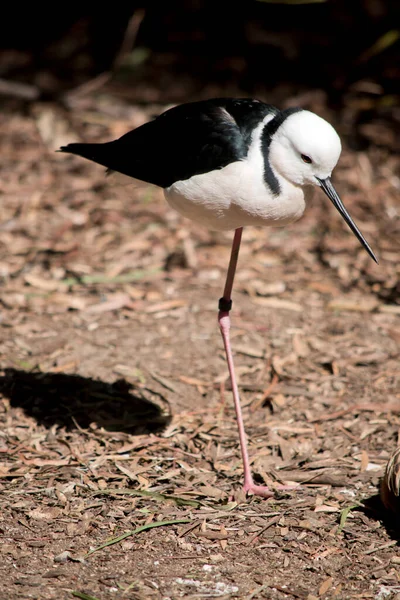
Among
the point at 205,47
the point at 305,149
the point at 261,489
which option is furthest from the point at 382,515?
the point at 205,47

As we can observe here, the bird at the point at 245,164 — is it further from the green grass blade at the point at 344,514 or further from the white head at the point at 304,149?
the green grass blade at the point at 344,514

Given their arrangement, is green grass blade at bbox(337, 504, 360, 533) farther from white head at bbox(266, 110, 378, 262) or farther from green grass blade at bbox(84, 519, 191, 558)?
white head at bbox(266, 110, 378, 262)

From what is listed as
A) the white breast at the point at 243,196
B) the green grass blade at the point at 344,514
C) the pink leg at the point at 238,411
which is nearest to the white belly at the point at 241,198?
the white breast at the point at 243,196

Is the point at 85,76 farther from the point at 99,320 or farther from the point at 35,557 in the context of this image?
the point at 35,557

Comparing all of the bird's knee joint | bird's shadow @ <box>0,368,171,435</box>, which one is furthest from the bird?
bird's shadow @ <box>0,368,171,435</box>

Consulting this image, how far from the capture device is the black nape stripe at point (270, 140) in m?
3.15

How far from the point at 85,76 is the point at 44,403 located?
4791mm

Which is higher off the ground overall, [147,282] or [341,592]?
[341,592]

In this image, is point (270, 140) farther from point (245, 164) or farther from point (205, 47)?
point (205, 47)

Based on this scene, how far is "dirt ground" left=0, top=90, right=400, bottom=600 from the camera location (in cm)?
294

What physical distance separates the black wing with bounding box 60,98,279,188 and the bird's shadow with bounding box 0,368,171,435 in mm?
1171

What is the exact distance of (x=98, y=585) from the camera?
2.74 metres

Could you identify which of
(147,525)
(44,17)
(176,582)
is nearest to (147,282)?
(147,525)

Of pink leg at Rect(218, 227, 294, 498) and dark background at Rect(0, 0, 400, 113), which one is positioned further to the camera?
dark background at Rect(0, 0, 400, 113)
